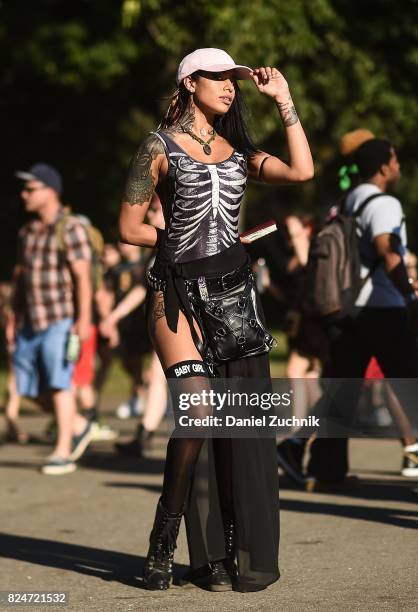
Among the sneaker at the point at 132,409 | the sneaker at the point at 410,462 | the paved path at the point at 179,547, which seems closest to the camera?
the paved path at the point at 179,547

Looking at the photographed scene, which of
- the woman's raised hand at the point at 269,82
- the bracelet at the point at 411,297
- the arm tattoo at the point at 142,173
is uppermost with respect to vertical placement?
the woman's raised hand at the point at 269,82

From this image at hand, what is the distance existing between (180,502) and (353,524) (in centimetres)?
167

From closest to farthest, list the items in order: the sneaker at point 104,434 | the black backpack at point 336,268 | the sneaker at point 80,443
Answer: the black backpack at point 336,268
the sneaker at point 80,443
the sneaker at point 104,434

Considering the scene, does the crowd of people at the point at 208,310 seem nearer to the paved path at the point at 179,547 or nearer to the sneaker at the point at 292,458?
the sneaker at the point at 292,458

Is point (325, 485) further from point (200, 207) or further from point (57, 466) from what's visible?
point (200, 207)

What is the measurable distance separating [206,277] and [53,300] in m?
4.18

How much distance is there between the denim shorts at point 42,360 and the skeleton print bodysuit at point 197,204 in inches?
160

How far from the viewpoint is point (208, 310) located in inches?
210

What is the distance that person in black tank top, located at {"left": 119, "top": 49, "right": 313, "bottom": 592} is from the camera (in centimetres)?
530

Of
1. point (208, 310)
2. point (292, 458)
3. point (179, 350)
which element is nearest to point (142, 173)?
point (208, 310)

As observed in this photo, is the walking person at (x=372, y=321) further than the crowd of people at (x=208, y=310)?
Yes

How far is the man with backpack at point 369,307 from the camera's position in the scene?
7219 millimetres

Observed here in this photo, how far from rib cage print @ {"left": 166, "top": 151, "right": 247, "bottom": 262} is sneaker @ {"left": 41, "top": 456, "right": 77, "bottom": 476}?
4.12 m

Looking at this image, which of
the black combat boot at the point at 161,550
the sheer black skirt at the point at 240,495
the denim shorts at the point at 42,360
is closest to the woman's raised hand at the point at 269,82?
the sheer black skirt at the point at 240,495
